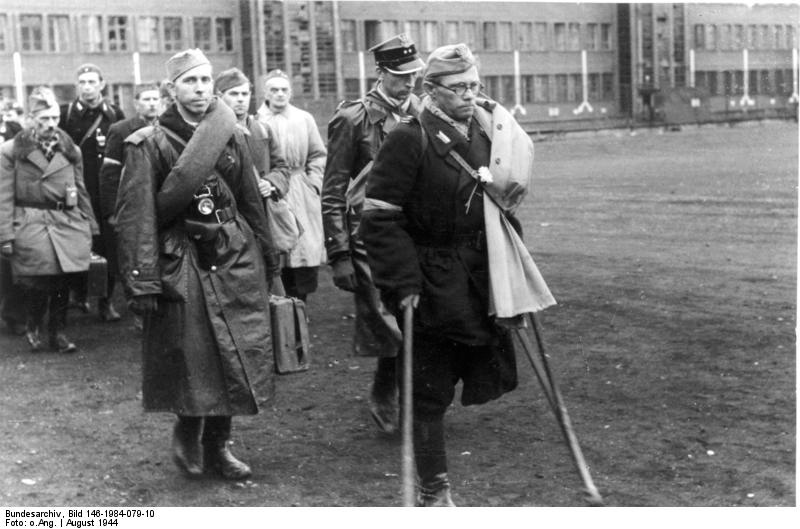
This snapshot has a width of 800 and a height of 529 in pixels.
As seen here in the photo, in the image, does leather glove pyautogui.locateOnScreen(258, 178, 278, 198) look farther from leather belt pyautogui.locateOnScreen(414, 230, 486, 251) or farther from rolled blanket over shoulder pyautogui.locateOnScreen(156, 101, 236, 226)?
leather belt pyautogui.locateOnScreen(414, 230, 486, 251)

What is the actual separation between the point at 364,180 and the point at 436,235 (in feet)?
4.75

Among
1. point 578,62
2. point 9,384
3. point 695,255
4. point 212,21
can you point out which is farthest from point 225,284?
point 578,62

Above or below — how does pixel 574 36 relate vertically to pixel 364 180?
above

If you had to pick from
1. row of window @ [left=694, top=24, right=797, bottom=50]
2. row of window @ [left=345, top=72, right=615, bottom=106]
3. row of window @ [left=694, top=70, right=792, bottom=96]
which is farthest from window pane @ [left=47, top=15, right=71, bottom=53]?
row of window @ [left=694, top=24, right=797, bottom=50]

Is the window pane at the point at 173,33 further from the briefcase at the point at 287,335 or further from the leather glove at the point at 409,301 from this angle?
the leather glove at the point at 409,301

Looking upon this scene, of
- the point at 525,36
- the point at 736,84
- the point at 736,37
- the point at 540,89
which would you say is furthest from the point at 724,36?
the point at 525,36

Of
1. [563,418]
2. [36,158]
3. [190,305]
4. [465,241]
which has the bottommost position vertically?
[563,418]

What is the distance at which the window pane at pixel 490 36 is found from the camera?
68.6 m

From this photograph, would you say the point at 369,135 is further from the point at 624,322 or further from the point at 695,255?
the point at 695,255

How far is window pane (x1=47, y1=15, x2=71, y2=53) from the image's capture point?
54.6 metres

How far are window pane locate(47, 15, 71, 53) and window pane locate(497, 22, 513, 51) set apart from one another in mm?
24320

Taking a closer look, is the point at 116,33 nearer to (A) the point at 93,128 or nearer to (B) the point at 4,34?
(B) the point at 4,34

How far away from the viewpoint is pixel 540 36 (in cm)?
7188

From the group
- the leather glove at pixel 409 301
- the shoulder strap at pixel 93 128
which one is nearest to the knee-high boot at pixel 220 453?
the leather glove at pixel 409 301
